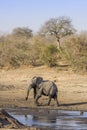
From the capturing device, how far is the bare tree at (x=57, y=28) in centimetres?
4447

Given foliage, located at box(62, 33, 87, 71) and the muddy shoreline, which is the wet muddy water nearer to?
the muddy shoreline

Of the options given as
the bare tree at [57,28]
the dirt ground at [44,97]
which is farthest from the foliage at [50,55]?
the bare tree at [57,28]

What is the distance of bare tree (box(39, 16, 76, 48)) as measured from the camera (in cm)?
4447

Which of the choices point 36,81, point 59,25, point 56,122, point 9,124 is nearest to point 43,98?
point 36,81

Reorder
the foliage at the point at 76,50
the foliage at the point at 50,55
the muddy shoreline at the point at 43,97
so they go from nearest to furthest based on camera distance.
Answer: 1. the muddy shoreline at the point at 43,97
2. the foliage at the point at 76,50
3. the foliage at the point at 50,55

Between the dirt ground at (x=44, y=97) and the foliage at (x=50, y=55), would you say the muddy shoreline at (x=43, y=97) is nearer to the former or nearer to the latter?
the dirt ground at (x=44, y=97)

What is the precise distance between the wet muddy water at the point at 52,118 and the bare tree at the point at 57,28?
76.8 feet

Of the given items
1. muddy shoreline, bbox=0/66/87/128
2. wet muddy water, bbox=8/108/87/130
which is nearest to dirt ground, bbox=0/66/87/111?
muddy shoreline, bbox=0/66/87/128

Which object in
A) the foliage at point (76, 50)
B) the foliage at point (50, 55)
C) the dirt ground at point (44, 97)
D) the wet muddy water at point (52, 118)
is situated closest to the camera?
the wet muddy water at point (52, 118)

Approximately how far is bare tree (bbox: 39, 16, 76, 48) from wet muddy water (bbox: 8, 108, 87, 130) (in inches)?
921

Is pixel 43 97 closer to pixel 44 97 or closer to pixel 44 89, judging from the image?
pixel 44 97

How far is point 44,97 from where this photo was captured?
973 inches

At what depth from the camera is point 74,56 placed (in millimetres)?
34312

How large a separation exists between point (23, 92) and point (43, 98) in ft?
5.21
